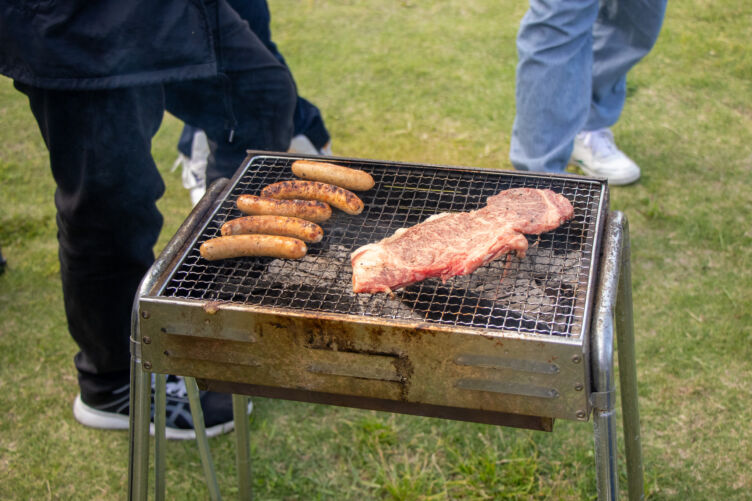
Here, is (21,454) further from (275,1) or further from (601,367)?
(275,1)

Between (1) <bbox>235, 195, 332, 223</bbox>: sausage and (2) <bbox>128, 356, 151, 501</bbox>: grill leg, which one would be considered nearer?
(2) <bbox>128, 356, 151, 501</bbox>: grill leg

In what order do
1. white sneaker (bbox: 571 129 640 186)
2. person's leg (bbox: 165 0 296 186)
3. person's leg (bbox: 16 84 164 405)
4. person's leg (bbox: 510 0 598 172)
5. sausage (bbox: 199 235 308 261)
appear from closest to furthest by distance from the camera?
1. sausage (bbox: 199 235 308 261)
2. person's leg (bbox: 16 84 164 405)
3. person's leg (bbox: 165 0 296 186)
4. person's leg (bbox: 510 0 598 172)
5. white sneaker (bbox: 571 129 640 186)

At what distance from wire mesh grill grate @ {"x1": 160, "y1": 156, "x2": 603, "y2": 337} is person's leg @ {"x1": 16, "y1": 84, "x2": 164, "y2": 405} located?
1.90 ft

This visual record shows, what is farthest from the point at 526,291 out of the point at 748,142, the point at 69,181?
the point at 748,142

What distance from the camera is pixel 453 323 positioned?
186cm

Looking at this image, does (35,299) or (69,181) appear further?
(35,299)

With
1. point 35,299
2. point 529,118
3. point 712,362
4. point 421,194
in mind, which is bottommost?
point 35,299

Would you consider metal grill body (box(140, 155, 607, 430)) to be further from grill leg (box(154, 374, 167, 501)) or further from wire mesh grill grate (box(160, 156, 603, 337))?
grill leg (box(154, 374, 167, 501))

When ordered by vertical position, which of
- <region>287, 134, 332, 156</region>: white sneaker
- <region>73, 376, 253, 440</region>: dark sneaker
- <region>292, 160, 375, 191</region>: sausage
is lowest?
<region>73, 376, 253, 440</region>: dark sneaker

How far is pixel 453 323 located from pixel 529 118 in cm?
257

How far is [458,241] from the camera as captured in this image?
7.02 ft

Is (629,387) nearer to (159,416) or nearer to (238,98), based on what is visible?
(159,416)

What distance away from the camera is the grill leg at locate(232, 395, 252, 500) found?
2.73 metres

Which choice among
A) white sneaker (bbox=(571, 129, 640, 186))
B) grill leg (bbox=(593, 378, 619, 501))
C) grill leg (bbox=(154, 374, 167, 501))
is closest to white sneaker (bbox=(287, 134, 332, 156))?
white sneaker (bbox=(571, 129, 640, 186))
